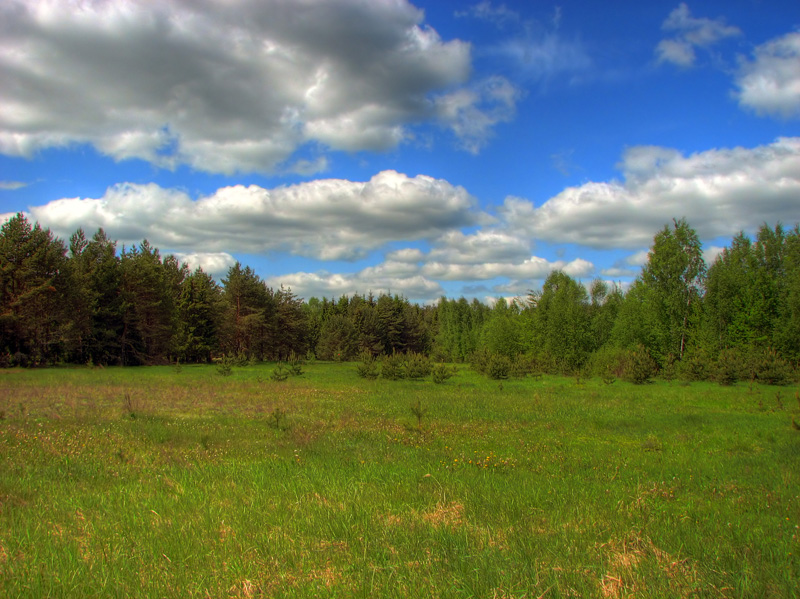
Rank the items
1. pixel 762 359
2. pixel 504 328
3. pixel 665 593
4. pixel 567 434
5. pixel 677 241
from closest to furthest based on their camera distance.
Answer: pixel 665 593, pixel 567 434, pixel 762 359, pixel 677 241, pixel 504 328

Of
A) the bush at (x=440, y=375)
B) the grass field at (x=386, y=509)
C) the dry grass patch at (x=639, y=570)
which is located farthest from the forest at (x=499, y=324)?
the dry grass patch at (x=639, y=570)

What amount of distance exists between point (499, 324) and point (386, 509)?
69979 mm

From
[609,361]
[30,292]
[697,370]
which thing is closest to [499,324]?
[609,361]

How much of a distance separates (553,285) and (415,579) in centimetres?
7653

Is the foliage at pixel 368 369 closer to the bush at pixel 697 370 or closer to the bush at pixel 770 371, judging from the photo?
the bush at pixel 697 370

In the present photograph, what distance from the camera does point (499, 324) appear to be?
242 feet

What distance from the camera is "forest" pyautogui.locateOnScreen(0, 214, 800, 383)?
3741cm

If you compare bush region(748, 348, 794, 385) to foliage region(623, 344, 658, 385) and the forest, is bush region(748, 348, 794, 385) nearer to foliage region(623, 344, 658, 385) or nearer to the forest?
the forest

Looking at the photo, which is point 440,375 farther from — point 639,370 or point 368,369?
point 639,370

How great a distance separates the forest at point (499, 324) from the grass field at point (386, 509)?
22190mm

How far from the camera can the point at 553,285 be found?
75.9 m

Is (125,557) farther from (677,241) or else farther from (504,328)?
(504,328)

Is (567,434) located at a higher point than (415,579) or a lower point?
lower

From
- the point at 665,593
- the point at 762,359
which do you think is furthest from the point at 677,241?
the point at 665,593
